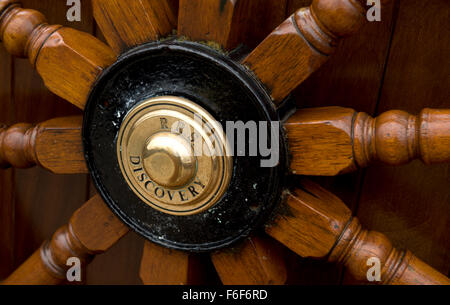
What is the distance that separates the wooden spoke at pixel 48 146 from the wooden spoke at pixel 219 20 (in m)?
0.25

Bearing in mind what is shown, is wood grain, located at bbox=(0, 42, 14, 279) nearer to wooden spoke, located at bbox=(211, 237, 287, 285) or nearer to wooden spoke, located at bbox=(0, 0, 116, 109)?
wooden spoke, located at bbox=(0, 0, 116, 109)

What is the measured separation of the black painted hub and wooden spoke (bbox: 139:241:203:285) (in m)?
0.03

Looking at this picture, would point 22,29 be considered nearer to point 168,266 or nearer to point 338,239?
point 168,266

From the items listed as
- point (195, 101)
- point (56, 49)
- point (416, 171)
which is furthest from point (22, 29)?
point (416, 171)

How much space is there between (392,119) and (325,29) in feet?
0.42

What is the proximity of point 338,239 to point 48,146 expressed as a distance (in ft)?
1.47

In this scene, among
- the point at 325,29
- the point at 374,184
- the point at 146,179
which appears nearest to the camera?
the point at 325,29

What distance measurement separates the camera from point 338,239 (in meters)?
0.60

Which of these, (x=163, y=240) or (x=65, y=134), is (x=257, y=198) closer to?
(x=163, y=240)

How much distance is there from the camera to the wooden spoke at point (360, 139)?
0.52 meters
